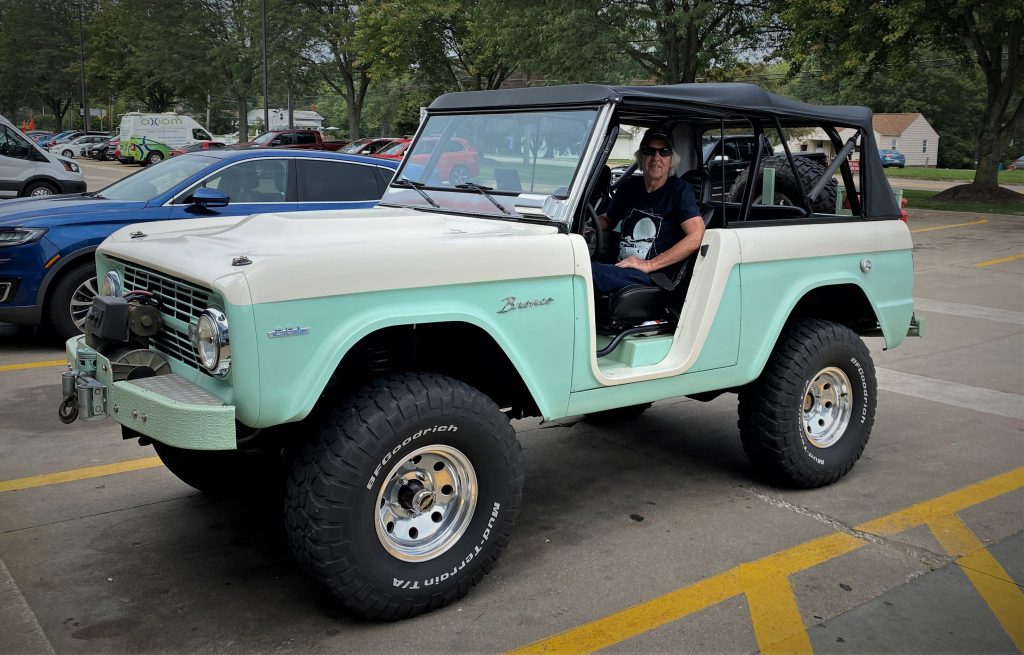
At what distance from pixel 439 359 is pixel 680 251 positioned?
1.34 metres

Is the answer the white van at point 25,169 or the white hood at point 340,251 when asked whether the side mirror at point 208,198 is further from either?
the white van at point 25,169

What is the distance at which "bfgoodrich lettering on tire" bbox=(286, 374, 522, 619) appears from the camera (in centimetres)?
327

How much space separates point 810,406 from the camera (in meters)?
5.00

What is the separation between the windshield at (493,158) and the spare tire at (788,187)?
4.08 feet

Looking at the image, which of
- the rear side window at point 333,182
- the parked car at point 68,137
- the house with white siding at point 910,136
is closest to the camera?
the rear side window at point 333,182

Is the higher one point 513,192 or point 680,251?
point 513,192

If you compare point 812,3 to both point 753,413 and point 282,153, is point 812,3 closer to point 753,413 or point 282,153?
point 282,153

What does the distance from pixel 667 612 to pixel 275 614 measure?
4.90ft

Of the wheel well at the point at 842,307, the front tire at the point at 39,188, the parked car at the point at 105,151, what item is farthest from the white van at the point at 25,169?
the parked car at the point at 105,151

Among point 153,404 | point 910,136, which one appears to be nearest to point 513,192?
point 153,404

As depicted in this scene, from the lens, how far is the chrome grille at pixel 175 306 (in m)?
3.40

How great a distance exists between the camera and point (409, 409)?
11.1 feet

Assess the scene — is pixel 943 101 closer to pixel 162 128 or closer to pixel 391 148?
pixel 162 128

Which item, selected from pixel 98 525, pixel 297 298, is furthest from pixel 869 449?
pixel 98 525
